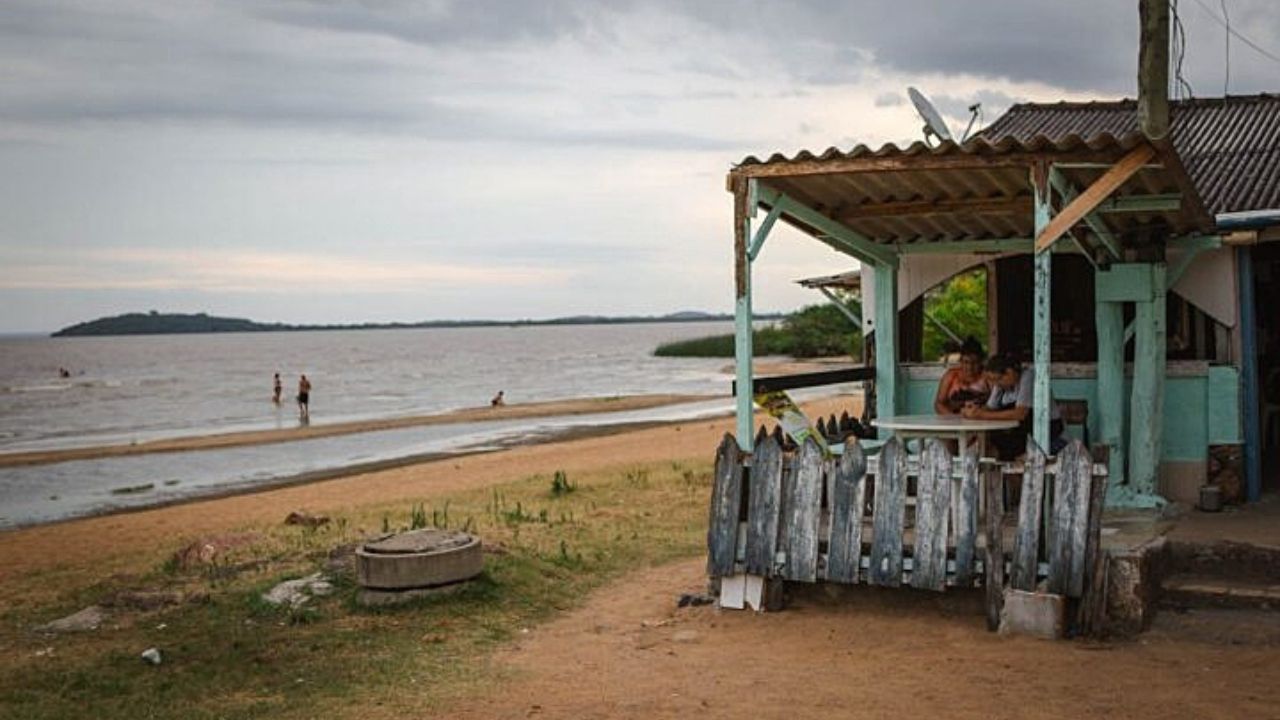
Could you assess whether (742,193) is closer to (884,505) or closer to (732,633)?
(884,505)

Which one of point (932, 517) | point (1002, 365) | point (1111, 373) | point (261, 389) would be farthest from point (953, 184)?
point (261, 389)

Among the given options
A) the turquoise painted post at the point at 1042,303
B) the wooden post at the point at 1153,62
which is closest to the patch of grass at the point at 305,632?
the turquoise painted post at the point at 1042,303

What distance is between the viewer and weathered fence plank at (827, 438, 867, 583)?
27.3 feet

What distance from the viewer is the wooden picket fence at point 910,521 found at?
7.62 m

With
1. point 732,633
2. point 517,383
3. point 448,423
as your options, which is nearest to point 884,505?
point 732,633

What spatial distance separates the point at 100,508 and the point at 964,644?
704 inches

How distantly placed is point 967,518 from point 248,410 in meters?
44.6

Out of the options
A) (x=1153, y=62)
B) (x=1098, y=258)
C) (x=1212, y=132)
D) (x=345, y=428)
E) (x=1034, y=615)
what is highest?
(x=1212, y=132)

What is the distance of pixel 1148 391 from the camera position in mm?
10359

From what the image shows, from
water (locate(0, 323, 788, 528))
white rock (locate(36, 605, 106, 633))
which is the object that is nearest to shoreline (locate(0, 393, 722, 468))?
water (locate(0, 323, 788, 528))

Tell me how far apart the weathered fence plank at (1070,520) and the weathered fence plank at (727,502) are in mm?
2204

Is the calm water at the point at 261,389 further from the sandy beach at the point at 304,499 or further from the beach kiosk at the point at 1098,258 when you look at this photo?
the beach kiosk at the point at 1098,258

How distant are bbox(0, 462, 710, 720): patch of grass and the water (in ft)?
36.3

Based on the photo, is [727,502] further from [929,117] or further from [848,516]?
[929,117]
